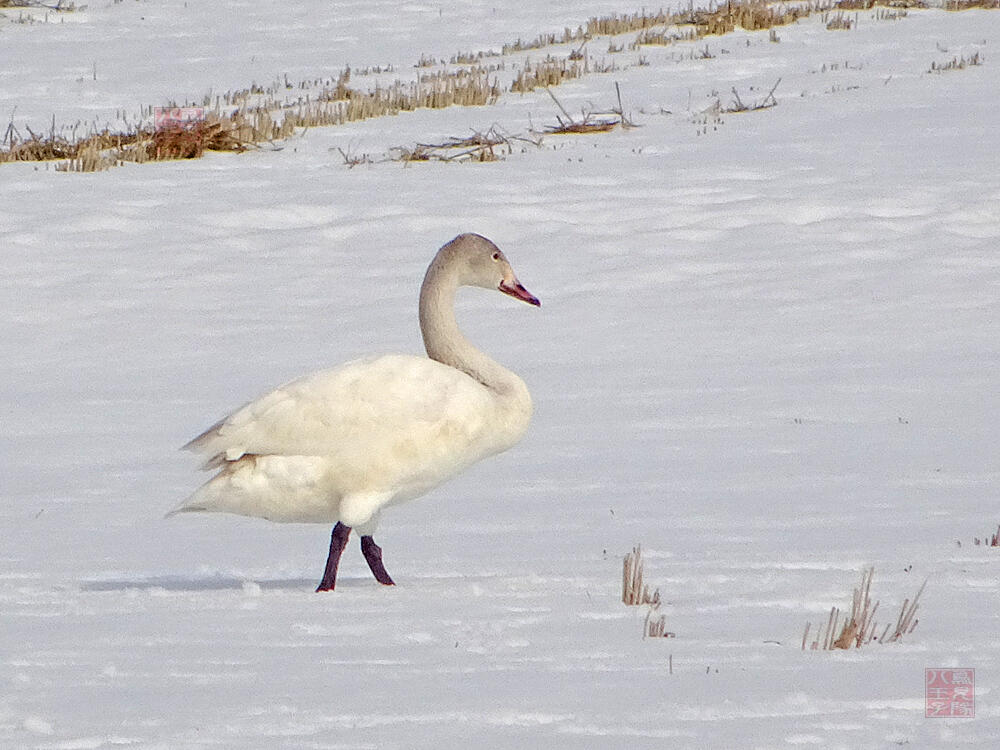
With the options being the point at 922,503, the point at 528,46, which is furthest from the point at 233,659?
the point at 528,46

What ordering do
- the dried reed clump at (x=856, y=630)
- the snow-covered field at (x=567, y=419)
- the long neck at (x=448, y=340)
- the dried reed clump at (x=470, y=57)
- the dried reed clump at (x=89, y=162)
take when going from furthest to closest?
1. the dried reed clump at (x=470, y=57)
2. the dried reed clump at (x=89, y=162)
3. the long neck at (x=448, y=340)
4. the dried reed clump at (x=856, y=630)
5. the snow-covered field at (x=567, y=419)

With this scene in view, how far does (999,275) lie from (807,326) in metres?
1.75

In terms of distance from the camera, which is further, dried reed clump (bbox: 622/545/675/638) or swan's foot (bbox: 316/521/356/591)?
swan's foot (bbox: 316/521/356/591)

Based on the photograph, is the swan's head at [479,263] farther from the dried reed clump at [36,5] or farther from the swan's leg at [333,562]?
the dried reed clump at [36,5]

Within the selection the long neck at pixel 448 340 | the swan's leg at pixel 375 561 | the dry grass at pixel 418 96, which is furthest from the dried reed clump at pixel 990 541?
the dry grass at pixel 418 96

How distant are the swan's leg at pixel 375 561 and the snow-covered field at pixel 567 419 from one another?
7cm

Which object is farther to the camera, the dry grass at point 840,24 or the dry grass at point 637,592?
the dry grass at point 840,24

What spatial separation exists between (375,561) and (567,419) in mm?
3531

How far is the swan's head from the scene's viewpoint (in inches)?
245

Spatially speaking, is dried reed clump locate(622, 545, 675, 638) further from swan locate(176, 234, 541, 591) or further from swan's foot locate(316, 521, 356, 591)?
swan's foot locate(316, 521, 356, 591)

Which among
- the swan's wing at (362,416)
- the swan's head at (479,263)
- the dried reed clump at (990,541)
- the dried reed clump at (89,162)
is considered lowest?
the dried reed clump at (89,162)

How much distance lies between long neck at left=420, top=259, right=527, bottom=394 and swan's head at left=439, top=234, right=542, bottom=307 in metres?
0.06

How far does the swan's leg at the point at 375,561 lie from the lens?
5.59 m

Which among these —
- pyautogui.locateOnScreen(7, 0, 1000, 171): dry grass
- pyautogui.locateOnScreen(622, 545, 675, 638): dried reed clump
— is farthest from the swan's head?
pyautogui.locateOnScreen(7, 0, 1000, 171): dry grass
